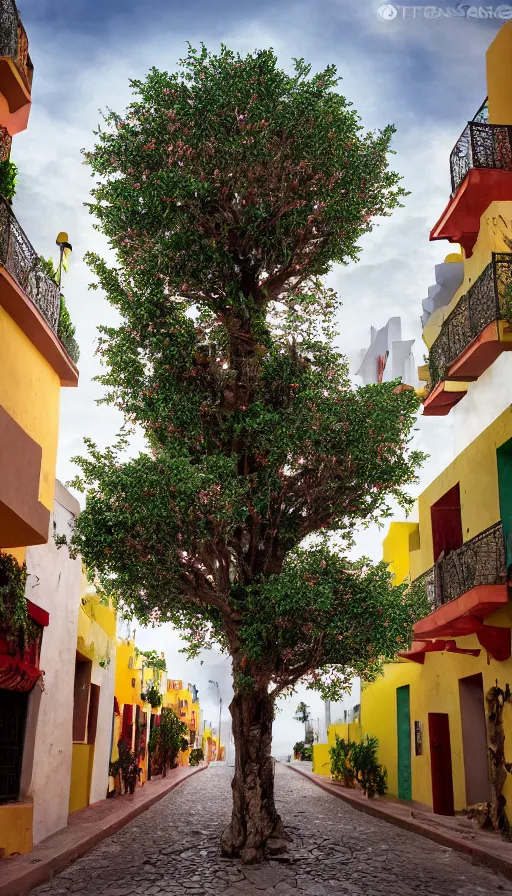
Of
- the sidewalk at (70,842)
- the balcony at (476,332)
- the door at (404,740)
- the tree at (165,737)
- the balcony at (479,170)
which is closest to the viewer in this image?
the sidewalk at (70,842)

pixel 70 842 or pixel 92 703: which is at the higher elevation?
pixel 92 703

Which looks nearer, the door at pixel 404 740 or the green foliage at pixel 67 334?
the green foliage at pixel 67 334

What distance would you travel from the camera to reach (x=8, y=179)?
10891 mm

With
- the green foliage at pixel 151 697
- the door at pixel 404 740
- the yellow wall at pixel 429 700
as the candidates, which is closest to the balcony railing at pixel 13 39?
the yellow wall at pixel 429 700

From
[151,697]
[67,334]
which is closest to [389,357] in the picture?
[67,334]

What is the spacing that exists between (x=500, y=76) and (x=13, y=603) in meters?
13.0

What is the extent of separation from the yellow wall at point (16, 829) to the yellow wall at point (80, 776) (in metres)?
5.62

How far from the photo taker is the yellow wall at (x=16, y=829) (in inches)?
387

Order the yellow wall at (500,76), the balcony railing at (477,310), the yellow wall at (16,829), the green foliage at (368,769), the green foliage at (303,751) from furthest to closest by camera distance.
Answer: the green foliage at (303,751)
the green foliage at (368,769)
the yellow wall at (500,76)
the balcony railing at (477,310)
the yellow wall at (16,829)

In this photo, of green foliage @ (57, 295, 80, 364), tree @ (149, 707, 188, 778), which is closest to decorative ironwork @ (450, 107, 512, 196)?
green foliage @ (57, 295, 80, 364)

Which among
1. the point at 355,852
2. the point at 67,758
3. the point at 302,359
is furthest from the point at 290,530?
the point at 67,758

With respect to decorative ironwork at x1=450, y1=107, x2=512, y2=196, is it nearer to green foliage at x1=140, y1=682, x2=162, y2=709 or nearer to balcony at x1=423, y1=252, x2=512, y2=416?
balcony at x1=423, y1=252, x2=512, y2=416

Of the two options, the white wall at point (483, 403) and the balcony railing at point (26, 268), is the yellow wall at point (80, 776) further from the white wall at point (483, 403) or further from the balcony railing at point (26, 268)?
the white wall at point (483, 403)

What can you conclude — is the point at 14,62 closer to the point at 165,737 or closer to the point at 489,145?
the point at 489,145
